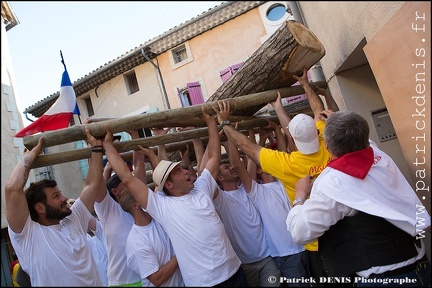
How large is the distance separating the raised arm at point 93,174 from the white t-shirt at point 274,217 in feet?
5.04

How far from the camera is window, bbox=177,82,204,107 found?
1512cm

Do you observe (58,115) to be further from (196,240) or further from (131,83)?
(131,83)

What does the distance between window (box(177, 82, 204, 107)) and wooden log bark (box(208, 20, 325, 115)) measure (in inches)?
445

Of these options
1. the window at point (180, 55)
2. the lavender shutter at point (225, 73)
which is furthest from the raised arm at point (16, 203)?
the window at point (180, 55)

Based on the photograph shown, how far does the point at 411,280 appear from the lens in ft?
6.70

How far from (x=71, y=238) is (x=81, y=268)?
0.82 ft

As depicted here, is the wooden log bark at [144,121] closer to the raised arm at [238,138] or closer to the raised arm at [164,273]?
the raised arm at [238,138]

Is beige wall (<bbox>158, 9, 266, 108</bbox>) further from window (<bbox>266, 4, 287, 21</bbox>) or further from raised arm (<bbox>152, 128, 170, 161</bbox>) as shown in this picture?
raised arm (<bbox>152, 128, 170, 161</bbox>)

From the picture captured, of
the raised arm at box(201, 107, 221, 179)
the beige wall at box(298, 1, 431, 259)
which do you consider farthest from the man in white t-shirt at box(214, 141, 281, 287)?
the beige wall at box(298, 1, 431, 259)

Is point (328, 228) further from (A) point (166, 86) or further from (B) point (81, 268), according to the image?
(A) point (166, 86)

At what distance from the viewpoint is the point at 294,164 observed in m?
2.87

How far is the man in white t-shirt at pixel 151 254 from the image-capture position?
279 cm

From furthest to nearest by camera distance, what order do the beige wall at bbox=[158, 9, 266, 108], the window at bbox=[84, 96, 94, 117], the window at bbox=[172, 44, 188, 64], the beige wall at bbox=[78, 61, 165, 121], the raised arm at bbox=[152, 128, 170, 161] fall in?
the window at bbox=[84, 96, 94, 117] → the beige wall at bbox=[78, 61, 165, 121] → the window at bbox=[172, 44, 188, 64] → the beige wall at bbox=[158, 9, 266, 108] → the raised arm at bbox=[152, 128, 170, 161]

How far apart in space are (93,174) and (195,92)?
12371 mm
